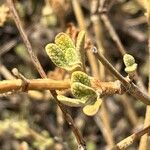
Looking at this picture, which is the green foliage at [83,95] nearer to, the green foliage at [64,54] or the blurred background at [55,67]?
the green foliage at [64,54]

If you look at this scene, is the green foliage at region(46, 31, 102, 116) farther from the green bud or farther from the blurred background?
the blurred background

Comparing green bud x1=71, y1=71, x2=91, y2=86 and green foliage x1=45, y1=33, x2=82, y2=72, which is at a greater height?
green foliage x1=45, y1=33, x2=82, y2=72

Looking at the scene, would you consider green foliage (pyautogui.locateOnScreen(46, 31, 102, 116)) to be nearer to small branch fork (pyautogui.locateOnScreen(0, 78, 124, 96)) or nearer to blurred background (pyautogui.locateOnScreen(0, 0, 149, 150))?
small branch fork (pyautogui.locateOnScreen(0, 78, 124, 96))

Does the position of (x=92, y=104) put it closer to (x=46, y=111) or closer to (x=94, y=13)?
(x=94, y=13)

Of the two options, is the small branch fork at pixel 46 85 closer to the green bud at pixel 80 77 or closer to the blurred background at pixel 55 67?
the green bud at pixel 80 77

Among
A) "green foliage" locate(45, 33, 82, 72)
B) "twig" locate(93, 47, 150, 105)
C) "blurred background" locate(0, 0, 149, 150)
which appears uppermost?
"green foliage" locate(45, 33, 82, 72)

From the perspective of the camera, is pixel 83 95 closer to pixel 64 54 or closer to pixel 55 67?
pixel 64 54

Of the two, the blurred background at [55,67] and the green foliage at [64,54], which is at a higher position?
the green foliage at [64,54]

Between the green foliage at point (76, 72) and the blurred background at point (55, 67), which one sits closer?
the green foliage at point (76, 72)

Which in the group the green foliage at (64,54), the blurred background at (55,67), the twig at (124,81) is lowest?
the blurred background at (55,67)

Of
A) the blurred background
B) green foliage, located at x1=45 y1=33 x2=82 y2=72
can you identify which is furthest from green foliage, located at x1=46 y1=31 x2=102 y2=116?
the blurred background

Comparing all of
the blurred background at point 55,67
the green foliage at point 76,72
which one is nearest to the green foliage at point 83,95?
the green foliage at point 76,72

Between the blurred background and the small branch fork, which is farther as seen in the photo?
the blurred background

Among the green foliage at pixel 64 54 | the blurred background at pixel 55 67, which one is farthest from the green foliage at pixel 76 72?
the blurred background at pixel 55 67
